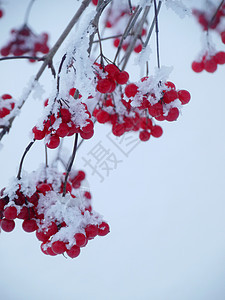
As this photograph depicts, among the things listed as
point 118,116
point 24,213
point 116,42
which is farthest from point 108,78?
point 116,42

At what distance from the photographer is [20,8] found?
2.35 metres

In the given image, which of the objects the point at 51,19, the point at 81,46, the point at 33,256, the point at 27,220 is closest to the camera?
the point at 81,46

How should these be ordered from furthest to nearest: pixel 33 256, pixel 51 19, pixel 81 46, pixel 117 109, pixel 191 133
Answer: pixel 51 19
pixel 191 133
pixel 33 256
pixel 117 109
pixel 81 46

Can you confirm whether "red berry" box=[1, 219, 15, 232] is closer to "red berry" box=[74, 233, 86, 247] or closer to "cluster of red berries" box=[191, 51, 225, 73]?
"red berry" box=[74, 233, 86, 247]

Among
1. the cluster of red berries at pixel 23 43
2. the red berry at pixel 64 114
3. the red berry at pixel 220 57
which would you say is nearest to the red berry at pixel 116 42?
the cluster of red berries at pixel 23 43

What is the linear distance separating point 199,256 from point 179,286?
1.55 ft

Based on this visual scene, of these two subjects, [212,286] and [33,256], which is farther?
[212,286]

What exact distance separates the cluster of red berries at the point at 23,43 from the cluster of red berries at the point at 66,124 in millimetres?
691

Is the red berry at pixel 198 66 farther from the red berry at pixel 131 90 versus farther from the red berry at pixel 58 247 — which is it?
the red berry at pixel 58 247

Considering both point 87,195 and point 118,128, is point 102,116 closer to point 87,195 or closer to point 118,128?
point 118,128

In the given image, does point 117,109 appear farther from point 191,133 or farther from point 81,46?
point 191,133

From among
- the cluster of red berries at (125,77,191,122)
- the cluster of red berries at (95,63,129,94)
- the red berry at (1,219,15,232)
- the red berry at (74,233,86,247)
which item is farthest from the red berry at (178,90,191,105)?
the red berry at (1,219,15,232)

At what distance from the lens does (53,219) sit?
548 mm

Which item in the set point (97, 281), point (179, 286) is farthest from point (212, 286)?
point (97, 281)
